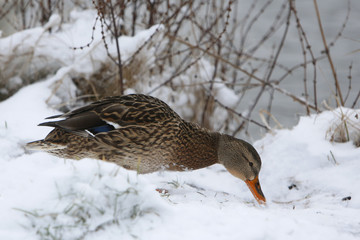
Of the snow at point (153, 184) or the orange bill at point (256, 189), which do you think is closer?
the snow at point (153, 184)

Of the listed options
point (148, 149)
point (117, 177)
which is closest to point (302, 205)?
point (148, 149)

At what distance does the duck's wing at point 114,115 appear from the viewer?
139 inches

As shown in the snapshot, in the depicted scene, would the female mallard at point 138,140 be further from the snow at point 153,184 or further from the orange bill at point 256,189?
the snow at point 153,184

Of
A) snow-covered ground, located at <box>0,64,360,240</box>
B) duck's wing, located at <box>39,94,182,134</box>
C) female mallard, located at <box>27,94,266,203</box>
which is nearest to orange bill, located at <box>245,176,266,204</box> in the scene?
female mallard, located at <box>27,94,266,203</box>

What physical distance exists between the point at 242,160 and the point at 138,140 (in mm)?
872

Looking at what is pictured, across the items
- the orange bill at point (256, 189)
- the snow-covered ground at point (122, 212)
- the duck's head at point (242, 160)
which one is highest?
the snow-covered ground at point (122, 212)

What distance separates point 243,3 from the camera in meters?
8.45

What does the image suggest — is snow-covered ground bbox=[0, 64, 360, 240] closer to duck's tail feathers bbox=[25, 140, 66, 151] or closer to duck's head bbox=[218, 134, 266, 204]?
duck's tail feathers bbox=[25, 140, 66, 151]

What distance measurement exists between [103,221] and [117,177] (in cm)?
22

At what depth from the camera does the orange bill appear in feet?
12.2

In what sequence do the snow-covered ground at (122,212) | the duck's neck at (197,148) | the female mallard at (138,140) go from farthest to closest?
1. the duck's neck at (197,148)
2. the female mallard at (138,140)
3. the snow-covered ground at (122,212)

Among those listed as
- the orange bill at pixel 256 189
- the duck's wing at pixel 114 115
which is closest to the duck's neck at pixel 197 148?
the duck's wing at pixel 114 115

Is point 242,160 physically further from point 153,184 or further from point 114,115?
point 114,115

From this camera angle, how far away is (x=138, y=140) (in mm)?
3529
